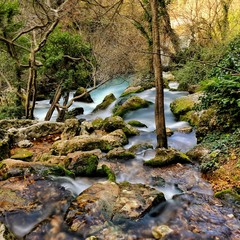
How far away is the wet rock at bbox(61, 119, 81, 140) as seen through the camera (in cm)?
1054

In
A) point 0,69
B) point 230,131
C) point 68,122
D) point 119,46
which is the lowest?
point 68,122

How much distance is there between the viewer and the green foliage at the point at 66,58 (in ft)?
40.5

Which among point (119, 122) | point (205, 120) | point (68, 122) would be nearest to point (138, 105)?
point (119, 122)

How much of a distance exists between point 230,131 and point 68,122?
620cm

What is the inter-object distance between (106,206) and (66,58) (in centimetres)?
948

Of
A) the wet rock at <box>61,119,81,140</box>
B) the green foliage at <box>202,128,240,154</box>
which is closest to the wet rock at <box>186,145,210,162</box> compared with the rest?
the green foliage at <box>202,128,240,154</box>

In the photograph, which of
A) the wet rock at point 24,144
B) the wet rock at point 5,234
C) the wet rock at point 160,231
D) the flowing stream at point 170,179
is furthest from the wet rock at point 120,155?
the wet rock at point 5,234

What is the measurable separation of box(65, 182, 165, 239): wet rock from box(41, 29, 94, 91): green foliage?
8524 mm

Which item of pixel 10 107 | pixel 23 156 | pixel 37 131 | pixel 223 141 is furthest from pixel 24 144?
pixel 223 141

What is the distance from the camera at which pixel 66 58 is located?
12.8 m

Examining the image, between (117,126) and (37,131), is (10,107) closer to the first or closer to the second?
(37,131)

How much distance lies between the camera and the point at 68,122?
432 inches

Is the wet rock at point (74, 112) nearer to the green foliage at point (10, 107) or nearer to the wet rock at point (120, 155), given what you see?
the green foliage at point (10, 107)

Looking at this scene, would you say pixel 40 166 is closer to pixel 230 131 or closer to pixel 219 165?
pixel 219 165
